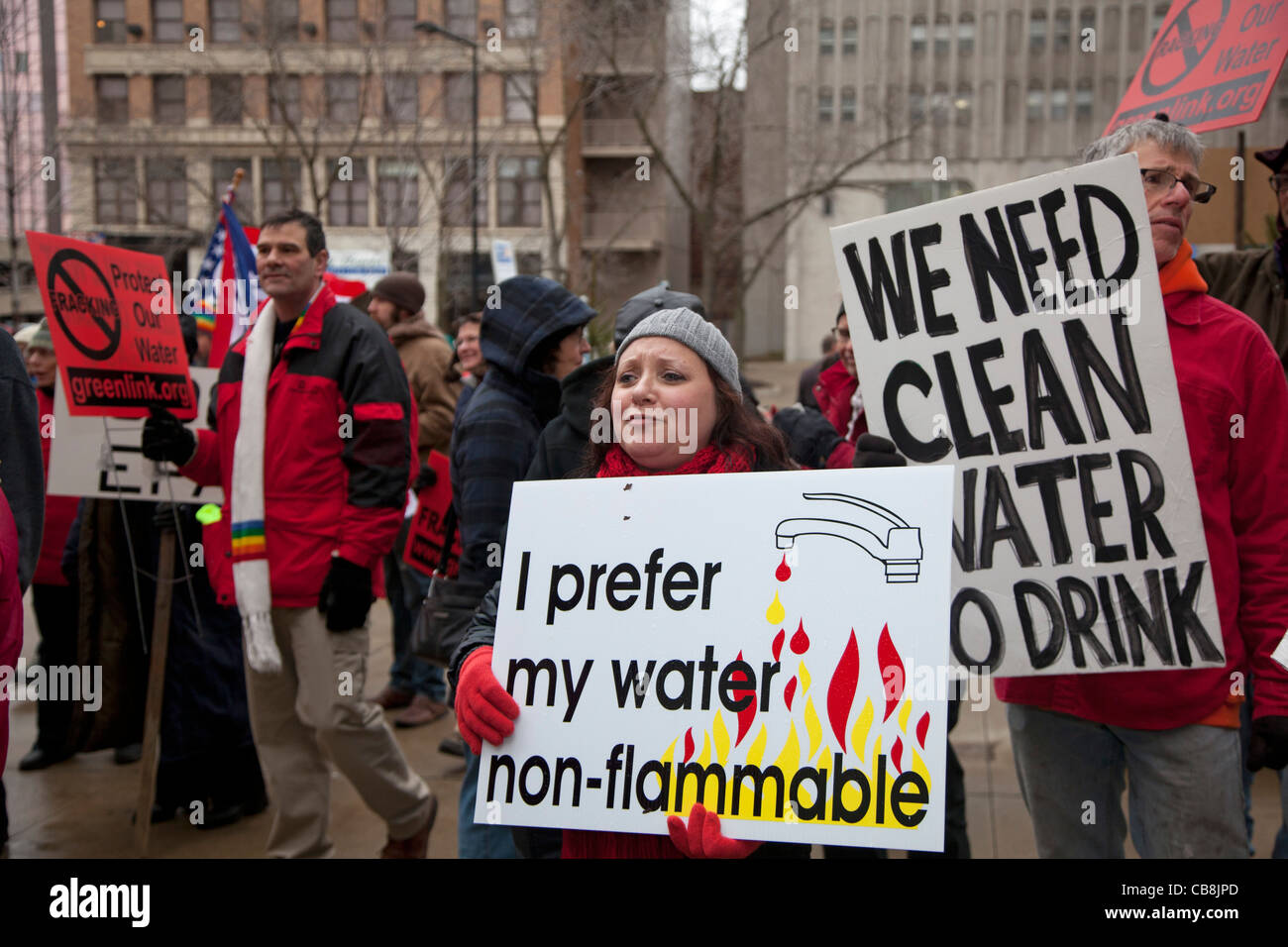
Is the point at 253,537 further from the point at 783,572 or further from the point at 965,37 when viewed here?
the point at 965,37

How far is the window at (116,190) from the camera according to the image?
24.5 meters

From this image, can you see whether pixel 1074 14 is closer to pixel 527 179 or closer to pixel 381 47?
pixel 527 179

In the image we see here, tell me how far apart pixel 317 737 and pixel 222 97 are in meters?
25.7

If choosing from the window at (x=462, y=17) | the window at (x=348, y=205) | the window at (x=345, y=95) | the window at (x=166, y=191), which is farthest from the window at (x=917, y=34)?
the window at (x=166, y=191)

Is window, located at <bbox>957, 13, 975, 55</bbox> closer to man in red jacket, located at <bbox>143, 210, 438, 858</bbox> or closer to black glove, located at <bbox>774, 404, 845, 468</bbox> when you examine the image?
black glove, located at <bbox>774, 404, 845, 468</bbox>

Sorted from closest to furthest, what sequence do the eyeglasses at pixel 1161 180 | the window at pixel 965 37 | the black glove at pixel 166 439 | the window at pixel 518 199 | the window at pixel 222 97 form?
the eyeglasses at pixel 1161 180 < the black glove at pixel 166 439 < the window at pixel 222 97 < the window at pixel 518 199 < the window at pixel 965 37

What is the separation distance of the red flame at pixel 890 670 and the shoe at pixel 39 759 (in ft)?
→ 16.1

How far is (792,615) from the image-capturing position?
191 cm

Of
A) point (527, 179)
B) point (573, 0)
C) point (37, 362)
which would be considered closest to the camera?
point (37, 362)

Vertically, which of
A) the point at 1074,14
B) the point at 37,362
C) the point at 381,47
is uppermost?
the point at 1074,14

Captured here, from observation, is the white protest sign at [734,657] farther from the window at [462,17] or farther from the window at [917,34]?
the window at [917,34]

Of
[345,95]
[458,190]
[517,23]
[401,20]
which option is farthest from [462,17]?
[458,190]
